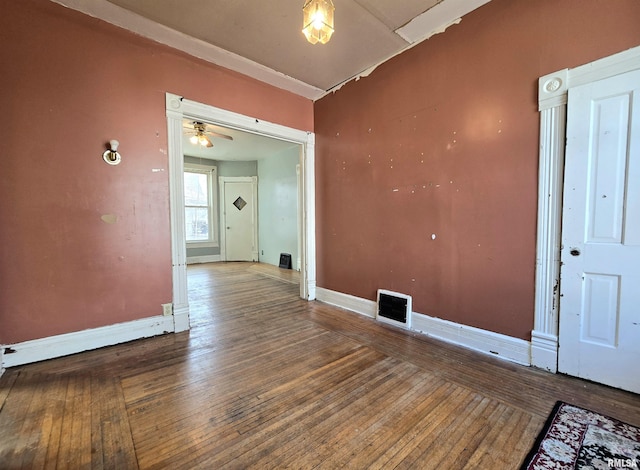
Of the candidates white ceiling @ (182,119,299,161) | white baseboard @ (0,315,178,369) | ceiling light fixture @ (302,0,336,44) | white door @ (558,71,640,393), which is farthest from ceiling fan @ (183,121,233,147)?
white door @ (558,71,640,393)

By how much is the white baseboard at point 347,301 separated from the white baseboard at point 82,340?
1853 mm

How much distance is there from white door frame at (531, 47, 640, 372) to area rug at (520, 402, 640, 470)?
507 millimetres

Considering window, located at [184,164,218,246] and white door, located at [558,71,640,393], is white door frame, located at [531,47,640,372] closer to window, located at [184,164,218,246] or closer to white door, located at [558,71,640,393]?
white door, located at [558,71,640,393]

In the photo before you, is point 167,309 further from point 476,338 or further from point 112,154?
point 476,338

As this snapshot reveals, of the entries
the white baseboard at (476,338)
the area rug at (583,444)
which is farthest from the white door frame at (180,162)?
the area rug at (583,444)

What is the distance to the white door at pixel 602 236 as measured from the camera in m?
1.69

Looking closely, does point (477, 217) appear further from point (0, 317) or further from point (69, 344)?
point (0, 317)

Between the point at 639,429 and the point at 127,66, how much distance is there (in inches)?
172

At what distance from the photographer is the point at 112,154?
2381 millimetres

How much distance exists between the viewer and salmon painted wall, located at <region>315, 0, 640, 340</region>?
1.96 m

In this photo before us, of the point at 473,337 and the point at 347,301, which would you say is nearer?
the point at 473,337

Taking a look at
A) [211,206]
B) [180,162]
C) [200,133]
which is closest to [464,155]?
[180,162]

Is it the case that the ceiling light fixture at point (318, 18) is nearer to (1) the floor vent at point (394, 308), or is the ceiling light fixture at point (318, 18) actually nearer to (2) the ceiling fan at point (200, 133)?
(1) the floor vent at point (394, 308)

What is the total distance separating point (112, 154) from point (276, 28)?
182 centimetres
